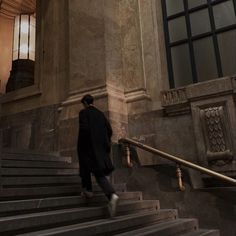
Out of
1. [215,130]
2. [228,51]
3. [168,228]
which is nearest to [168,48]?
[228,51]

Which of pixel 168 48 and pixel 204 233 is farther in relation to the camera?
pixel 168 48

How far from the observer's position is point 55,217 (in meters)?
3.65

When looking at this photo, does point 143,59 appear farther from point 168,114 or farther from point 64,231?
point 64,231

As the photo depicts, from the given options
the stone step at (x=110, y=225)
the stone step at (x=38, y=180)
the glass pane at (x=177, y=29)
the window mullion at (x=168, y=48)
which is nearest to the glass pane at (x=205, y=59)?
the glass pane at (x=177, y=29)

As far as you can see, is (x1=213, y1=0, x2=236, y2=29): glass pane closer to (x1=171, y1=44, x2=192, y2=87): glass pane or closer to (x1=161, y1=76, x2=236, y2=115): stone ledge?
(x1=171, y1=44, x2=192, y2=87): glass pane

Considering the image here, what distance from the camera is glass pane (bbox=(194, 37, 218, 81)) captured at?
739 cm

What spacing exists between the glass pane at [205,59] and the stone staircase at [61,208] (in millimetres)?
3324

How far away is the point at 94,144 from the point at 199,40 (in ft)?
15.1

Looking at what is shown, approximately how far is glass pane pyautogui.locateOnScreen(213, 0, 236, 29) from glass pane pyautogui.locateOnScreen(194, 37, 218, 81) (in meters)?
0.43

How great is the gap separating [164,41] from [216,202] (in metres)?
4.38

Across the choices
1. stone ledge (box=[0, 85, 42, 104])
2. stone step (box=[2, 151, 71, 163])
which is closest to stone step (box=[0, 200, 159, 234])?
stone step (box=[2, 151, 71, 163])

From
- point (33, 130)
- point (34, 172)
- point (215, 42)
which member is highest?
point (215, 42)

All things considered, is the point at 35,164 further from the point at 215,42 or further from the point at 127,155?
the point at 215,42

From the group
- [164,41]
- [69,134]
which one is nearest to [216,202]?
[69,134]
